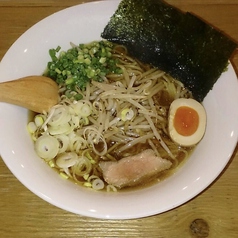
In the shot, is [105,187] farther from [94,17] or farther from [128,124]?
[94,17]

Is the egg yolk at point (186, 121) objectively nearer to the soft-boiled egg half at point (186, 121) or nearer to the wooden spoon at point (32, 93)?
the soft-boiled egg half at point (186, 121)

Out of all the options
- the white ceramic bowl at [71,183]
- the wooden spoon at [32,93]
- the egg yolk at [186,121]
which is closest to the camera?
the white ceramic bowl at [71,183]

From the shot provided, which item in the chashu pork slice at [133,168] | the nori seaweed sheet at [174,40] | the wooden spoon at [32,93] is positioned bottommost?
the chashu pork slice at [133,168]

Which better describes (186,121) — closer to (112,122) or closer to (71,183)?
(112,122)

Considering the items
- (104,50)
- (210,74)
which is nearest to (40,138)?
(104,50)

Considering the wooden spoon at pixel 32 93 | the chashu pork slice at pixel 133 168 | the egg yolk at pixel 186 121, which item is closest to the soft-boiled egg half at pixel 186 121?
the egg yolk at pixel 186 121

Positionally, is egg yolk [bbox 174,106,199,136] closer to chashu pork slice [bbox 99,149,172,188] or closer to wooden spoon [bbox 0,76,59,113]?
chashu pork slice [bbox 99,149,172,188]

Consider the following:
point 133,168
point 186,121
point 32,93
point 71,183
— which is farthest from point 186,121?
point 32,93

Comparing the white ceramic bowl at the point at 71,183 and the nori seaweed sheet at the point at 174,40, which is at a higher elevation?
the nori seaweed sheet at the point at 174,40
